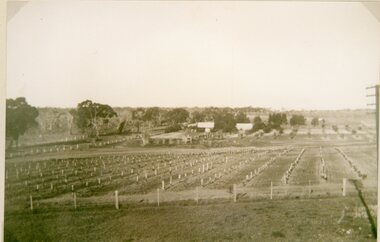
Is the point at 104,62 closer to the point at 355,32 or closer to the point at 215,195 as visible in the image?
the point at 215,195

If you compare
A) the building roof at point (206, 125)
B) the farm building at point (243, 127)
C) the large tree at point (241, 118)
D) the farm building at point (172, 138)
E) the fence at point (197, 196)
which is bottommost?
the fence at point (197, 196)

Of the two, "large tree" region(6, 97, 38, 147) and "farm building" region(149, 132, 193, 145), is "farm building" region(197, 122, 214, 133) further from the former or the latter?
"large tree" region(6, 97, 38, 147)

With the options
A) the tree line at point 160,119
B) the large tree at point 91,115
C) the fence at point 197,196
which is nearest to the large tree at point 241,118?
the tree line at point 160,119

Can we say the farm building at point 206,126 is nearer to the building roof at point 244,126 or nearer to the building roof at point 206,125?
the building roof at point 206,125

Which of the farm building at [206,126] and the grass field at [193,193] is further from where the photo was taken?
the farm building at [206,126]

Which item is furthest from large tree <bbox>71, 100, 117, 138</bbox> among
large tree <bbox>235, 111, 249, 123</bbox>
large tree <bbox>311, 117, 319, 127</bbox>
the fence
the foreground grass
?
large tree <bbox>311, 117, 319, 127</bbox>

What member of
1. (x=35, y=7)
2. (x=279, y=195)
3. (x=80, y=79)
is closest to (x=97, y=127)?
(x=80, y=79)

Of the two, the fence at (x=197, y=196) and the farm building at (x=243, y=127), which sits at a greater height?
the farm building at (x=243, y=127)

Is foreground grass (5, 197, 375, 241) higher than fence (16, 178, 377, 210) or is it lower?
lower

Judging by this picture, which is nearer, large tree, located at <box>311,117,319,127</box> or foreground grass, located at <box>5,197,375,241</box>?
foreground grass, located at <box>5,197,375,241</box>

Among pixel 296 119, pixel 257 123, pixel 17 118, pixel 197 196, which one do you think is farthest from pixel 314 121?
pixel 17 118
